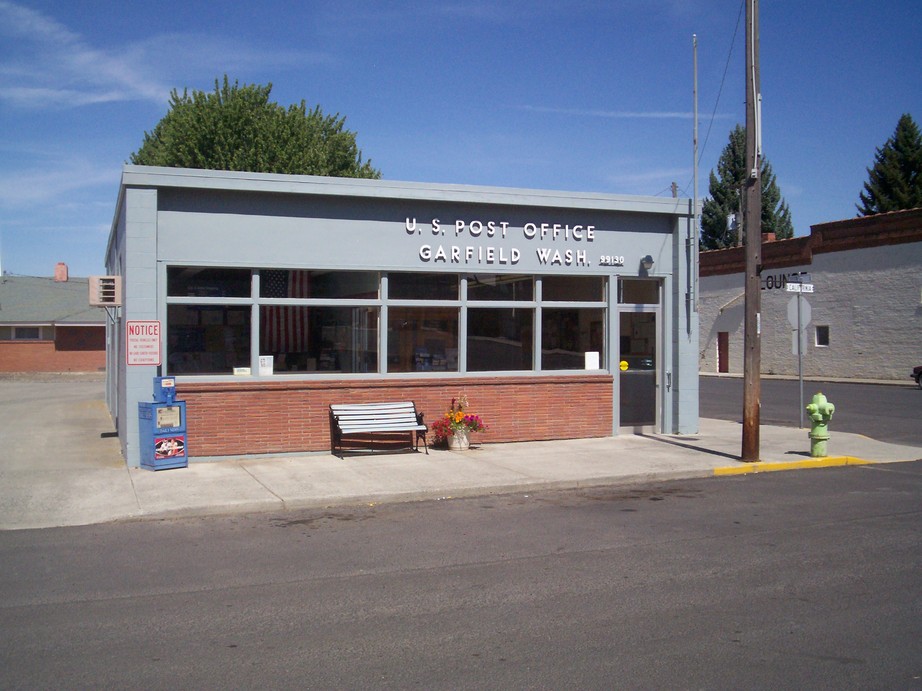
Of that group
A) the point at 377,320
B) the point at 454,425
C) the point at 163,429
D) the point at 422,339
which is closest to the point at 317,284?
the point at 377,320

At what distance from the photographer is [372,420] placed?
45.0ft

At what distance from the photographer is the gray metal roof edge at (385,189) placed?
12.9m

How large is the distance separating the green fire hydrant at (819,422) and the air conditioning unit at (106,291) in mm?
11512

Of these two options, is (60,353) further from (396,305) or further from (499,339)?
(499,339)

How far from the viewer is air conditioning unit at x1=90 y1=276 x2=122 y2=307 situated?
14320 mm

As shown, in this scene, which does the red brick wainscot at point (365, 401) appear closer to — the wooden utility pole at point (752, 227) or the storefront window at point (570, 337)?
the storefront window at point (570, 337)

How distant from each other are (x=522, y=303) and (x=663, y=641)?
10.2m

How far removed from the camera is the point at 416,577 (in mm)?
7312

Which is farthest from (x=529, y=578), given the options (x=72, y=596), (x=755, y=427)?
(x=755, y=427)

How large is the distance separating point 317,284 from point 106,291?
3.67m

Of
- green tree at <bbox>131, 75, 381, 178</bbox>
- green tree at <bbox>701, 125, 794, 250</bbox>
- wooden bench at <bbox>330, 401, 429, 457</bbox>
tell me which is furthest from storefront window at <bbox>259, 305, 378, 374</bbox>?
green tree at <bbox>701, 125, 794, 250</bbox>

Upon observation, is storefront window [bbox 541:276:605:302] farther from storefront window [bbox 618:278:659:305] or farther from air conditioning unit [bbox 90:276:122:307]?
air conditioning unit [bbox 90:276:122:307]

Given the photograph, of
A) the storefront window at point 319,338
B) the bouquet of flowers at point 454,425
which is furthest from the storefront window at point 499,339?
the storefront window at point 319,338

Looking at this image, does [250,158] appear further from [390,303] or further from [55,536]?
[55,536]
